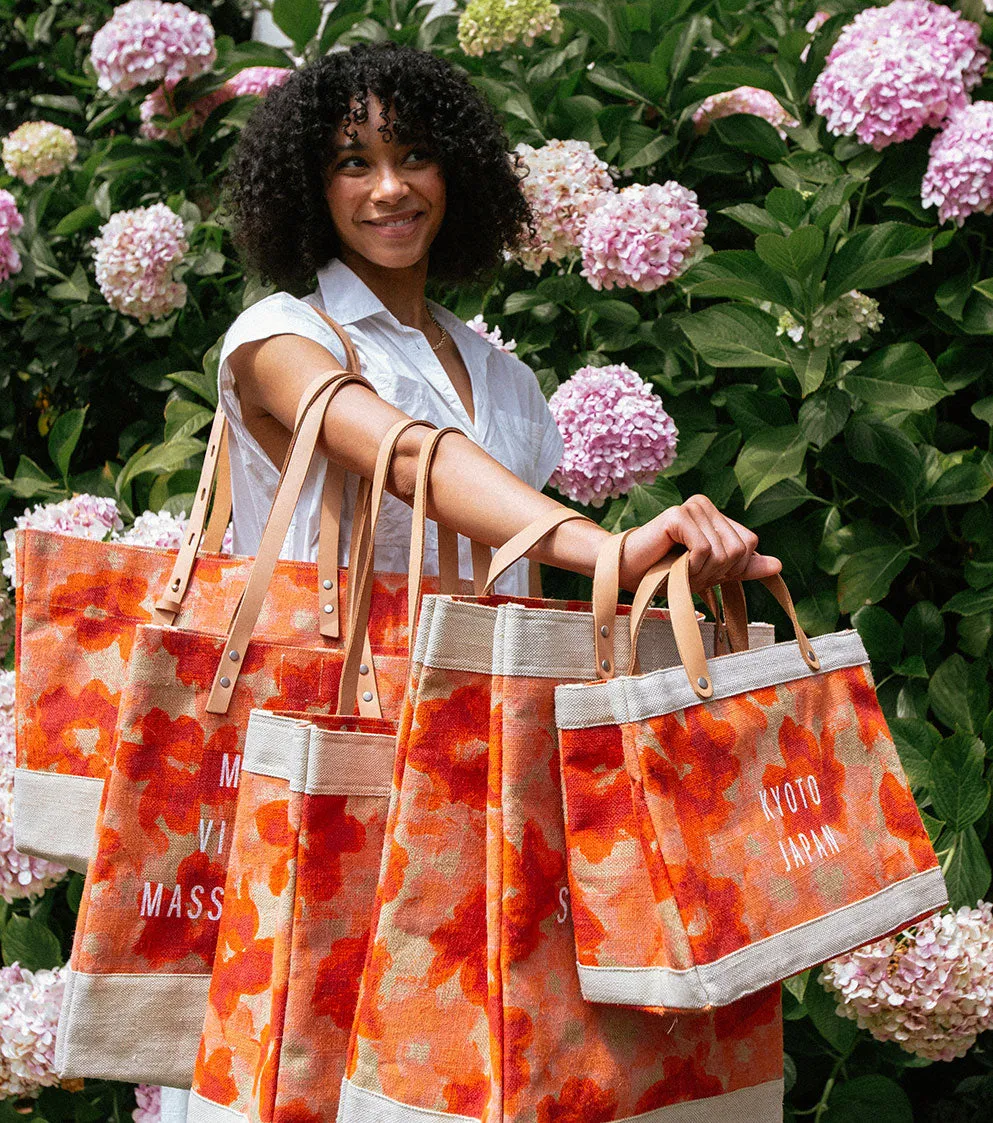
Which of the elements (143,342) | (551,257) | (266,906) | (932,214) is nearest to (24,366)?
(143,342)

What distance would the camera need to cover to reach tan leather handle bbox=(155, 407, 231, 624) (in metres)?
1.22

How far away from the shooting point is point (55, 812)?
129 centimetres

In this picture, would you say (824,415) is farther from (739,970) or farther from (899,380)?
(739,970)

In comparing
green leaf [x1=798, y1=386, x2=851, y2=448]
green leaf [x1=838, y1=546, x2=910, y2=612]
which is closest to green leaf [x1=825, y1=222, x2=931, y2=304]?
green leaf [x1=798, y1=386, x2=851, y2=448]

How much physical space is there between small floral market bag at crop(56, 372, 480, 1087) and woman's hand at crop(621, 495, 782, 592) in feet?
0.83

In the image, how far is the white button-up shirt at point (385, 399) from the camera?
1.22 metres

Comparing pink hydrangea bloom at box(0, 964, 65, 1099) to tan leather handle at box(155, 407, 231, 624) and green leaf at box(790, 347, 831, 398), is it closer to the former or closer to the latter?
tan leather handle at box(155, 407, 231, 624)

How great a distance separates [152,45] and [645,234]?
1067 millimetres

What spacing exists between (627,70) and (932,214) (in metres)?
0.55

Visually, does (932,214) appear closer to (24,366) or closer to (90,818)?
(90,818)

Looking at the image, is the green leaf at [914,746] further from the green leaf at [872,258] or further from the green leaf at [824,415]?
the green leaf at [872,258]

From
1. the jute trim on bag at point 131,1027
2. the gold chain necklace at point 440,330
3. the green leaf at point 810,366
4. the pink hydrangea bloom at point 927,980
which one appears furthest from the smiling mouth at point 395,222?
the pink hydrangea bloom at point 927,980

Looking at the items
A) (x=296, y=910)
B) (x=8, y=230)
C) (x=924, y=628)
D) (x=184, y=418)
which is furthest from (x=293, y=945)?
(x=8, y=230)

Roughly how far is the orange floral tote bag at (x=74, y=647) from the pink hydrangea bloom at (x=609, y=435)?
64cm
